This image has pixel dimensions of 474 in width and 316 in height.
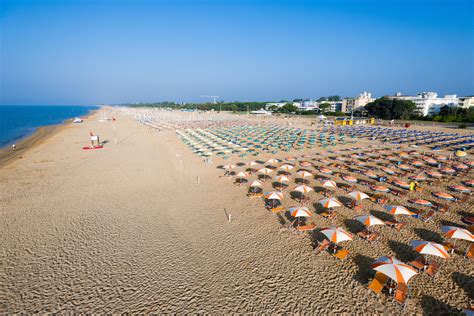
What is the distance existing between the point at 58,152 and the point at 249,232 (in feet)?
91.0

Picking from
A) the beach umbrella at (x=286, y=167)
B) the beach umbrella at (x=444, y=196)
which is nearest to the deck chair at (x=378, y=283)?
the beach umbrella at (x=444, y=196)

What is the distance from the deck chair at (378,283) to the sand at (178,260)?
21 cm

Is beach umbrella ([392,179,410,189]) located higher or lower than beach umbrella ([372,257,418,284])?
higher

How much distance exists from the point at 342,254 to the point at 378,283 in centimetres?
147

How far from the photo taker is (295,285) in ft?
23.5

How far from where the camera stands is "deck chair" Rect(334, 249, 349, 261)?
8086 millimetres

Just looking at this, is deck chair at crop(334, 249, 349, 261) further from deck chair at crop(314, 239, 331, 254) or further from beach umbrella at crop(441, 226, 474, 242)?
beach umbrella at crop(441, 226, 474, 242)

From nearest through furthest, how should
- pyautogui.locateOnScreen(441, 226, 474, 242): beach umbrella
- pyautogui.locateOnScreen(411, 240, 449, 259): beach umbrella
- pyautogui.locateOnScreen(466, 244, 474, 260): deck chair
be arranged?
pyautogui.locateOnScreen(411, 240, 449, 259): beach umbrella → pyautogui.locateOnScreen(441, 226, 474, 242): beach umbrella → pyautogui.locateOnScreen(466, 244, 474, 260): deck chair

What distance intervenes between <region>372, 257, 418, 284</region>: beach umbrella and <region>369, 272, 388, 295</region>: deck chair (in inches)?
25.7

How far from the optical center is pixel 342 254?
27.0 feet

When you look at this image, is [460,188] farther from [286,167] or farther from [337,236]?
[337,236]

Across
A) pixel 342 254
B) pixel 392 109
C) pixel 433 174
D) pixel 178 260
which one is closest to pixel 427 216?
pixel 342 254

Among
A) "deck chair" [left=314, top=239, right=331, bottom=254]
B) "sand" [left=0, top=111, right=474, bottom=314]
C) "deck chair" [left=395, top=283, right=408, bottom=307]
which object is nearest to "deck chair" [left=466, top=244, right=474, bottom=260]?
"sand" [left=0, top=111, right=474, bottom=314]

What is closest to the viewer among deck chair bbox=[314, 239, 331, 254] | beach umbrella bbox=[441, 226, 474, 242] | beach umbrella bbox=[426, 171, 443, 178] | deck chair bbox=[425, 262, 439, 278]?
deck chair bbox=[425, 262, 439, 278]
